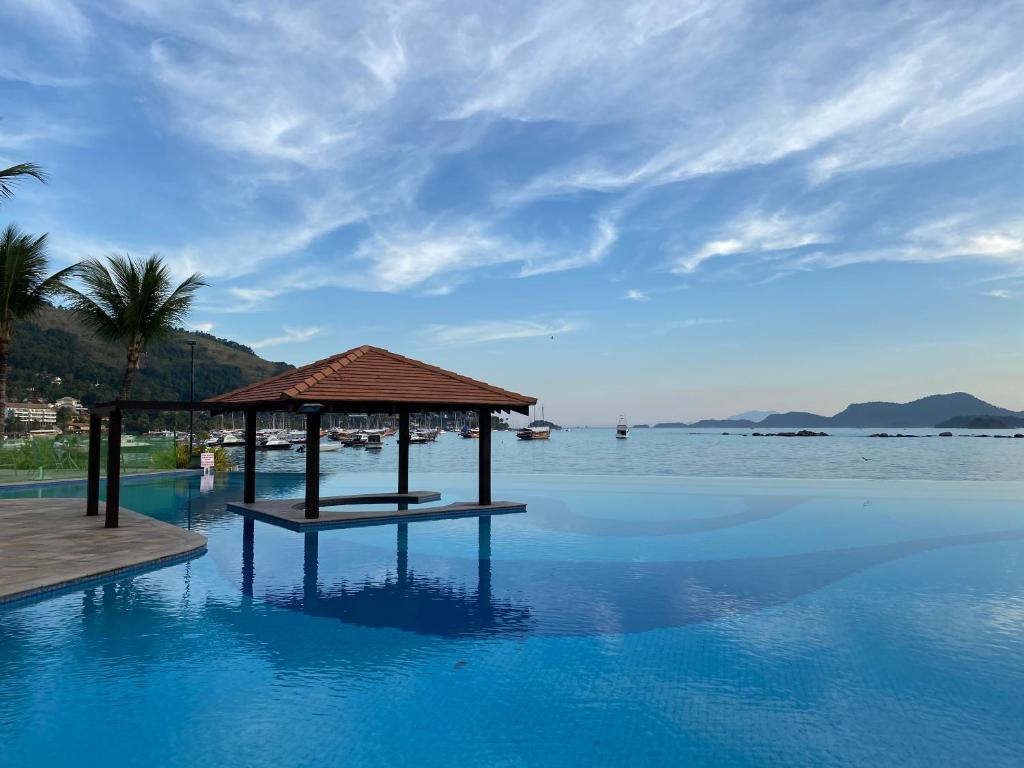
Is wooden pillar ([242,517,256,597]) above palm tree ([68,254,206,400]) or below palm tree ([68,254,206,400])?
below

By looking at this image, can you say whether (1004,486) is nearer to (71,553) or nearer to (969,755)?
(969,755)

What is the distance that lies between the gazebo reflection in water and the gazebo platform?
4111 mm

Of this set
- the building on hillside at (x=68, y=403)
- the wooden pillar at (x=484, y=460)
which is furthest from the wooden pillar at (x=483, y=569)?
the building on hillside at (x=68, y=403)

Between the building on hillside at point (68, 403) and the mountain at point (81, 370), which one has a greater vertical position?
the mountain at point (81, 370)

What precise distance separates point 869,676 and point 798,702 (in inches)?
50.6

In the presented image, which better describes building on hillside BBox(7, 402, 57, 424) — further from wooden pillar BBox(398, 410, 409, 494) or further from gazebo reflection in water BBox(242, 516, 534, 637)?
gazebo reflection in water BBox(242, 516, 534, 637)

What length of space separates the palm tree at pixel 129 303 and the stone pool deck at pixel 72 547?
→ 12.9 m

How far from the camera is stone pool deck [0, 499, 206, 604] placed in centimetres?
1009

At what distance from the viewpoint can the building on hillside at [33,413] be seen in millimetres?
118675

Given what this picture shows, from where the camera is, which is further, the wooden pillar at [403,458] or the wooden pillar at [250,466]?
the wooden pillar at [403,458]

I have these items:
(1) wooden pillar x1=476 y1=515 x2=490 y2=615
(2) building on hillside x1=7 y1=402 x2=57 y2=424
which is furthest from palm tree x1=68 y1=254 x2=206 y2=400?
(2) building on hillside x1=7 y1=402 x2=57 y2=424

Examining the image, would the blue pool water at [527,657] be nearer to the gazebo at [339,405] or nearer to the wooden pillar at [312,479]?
the wooden pillar at [312,479]

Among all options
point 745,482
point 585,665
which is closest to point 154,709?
point 585,665

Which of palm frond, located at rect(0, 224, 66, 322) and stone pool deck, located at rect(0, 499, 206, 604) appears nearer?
stone pool deck, located at rect(0, 499, 206, 604)
